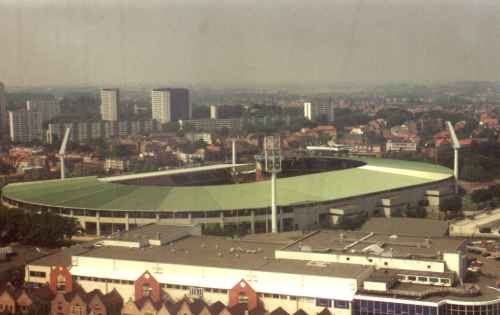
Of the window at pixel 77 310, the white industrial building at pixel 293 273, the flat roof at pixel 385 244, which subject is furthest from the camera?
the flat roof at pixel 385 244

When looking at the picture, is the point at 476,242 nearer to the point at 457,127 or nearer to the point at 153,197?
the point at 153,197

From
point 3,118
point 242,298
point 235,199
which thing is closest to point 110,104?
point 3,118

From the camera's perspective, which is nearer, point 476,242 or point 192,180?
point 476,242

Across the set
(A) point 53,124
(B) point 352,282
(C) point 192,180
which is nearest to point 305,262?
(B) point 352,282

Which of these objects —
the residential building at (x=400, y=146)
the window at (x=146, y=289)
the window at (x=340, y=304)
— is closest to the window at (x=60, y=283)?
the window at (x=146, y=289)

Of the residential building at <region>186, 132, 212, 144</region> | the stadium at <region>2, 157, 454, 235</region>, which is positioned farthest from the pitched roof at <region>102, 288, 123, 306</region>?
the residential building at <region>186, 132, 212, 144</region>

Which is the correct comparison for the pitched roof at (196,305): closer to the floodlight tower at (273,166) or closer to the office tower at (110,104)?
the floodlight tower at (273,166)

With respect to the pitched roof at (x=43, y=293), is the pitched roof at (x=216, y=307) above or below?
above
